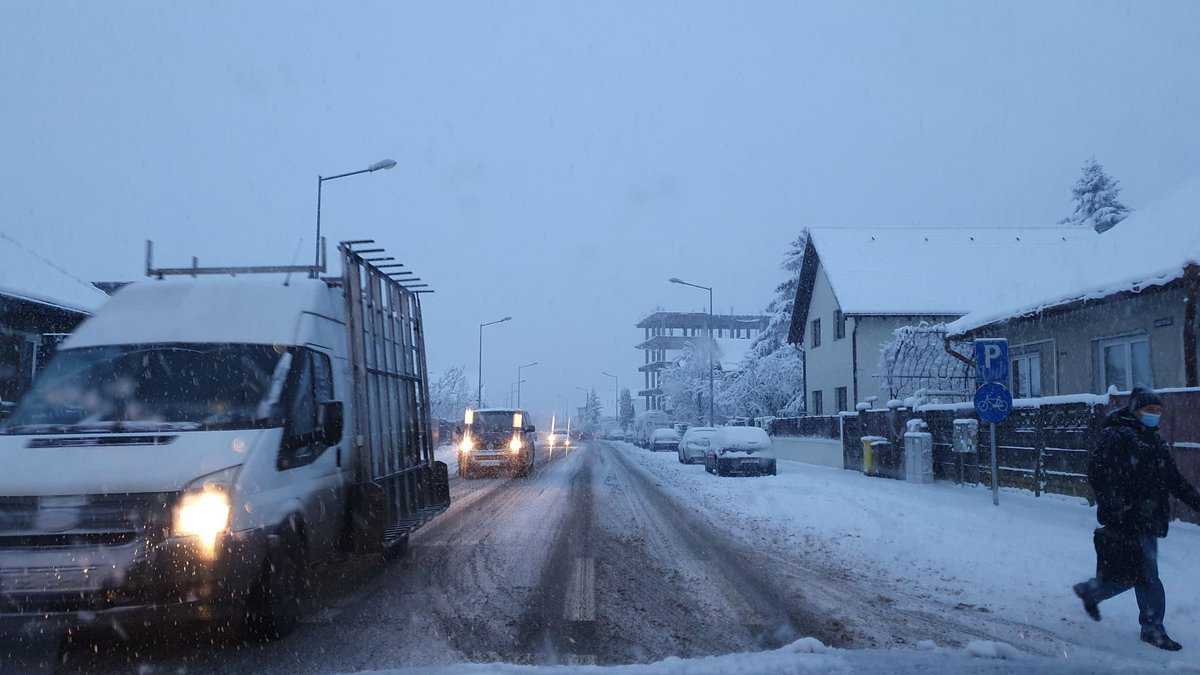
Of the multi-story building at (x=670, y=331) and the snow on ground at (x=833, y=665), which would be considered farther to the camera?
the multi-story building at (x=670, y=331)

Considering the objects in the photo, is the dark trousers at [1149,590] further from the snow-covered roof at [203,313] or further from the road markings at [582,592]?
the snow-covered roof at [203,313]

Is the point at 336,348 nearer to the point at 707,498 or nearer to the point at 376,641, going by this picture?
the point at 376,641

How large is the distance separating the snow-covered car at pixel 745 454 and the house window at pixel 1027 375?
618cm

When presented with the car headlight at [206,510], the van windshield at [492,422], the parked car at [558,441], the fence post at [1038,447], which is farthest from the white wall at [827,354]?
the car headlight at [206,510]

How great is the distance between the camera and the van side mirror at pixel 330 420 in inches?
269

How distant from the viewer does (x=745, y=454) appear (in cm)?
2411

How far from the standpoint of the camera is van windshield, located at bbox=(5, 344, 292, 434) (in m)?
6.45

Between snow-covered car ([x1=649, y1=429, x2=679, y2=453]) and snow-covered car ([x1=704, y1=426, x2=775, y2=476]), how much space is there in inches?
990

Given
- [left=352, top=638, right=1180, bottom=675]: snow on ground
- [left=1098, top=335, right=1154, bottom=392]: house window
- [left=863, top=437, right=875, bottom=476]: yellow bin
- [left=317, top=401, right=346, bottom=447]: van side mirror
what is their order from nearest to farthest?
[left=352, top=638, right=1180, bottom=675]: snow on ground → [left=317, top=401, right=346, bottom=447]: van side mirror → [left=1098, top=335, right=1154, bottom=392]: house window → [left=863, top=437, right=875, bottom=476]: yellow bin

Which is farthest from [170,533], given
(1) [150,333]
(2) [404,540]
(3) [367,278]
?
(2) [404,540]

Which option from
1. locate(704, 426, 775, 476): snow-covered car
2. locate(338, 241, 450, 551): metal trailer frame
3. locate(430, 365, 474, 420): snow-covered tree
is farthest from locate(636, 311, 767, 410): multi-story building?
locate(338, 241, 450, 551): metal trailer frame

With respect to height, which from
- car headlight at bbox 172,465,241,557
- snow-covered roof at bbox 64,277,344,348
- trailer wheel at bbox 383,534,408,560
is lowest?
trailer wheel at bbox 383,534,408,560

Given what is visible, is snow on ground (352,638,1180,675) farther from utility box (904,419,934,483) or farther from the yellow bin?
the yellow bin

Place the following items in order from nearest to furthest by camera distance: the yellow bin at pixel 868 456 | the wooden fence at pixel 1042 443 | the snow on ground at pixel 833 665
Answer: the snow on ground at pixel 833 665
the wooden fence at pixel 1042 443
the yellow bin at pixel 868 456
